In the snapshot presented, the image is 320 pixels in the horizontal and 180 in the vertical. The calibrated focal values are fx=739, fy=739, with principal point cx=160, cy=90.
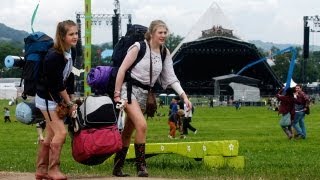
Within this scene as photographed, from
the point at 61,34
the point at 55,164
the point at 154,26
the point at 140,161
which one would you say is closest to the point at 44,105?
the point at 55,164

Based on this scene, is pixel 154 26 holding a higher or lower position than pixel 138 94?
higher

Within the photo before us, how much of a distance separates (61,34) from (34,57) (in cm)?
39

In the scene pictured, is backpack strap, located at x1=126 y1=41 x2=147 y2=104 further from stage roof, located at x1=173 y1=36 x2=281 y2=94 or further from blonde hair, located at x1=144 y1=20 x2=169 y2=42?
stage roof, located at x1=173 y1=36 x2=281 y2=94

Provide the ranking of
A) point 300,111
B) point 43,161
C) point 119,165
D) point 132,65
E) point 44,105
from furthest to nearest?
point 300,111
point 119,165
point 132,65
point 43,161
point 44,105

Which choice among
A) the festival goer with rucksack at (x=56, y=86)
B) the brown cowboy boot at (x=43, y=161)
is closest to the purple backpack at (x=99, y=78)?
the festival goer with rucksack at (x=56, y=86)

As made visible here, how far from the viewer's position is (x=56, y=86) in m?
7.68

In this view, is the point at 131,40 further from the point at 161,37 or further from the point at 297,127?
the point at 297,127

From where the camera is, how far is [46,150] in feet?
26.9

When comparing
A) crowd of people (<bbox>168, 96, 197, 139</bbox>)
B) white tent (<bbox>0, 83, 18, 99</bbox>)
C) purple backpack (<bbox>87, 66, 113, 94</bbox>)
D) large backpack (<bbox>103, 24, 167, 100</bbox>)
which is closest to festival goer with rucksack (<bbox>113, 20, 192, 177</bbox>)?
large backpack (<bbox>103, 24, 167, 100</bbox>)

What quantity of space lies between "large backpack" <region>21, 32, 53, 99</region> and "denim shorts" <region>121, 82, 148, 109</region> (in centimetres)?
98

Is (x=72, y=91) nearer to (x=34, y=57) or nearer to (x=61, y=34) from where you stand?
(x=34, y=57)

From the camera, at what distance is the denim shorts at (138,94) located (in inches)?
328

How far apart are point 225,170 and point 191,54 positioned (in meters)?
80.4

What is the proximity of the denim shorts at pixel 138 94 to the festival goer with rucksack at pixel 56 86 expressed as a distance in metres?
0.66
